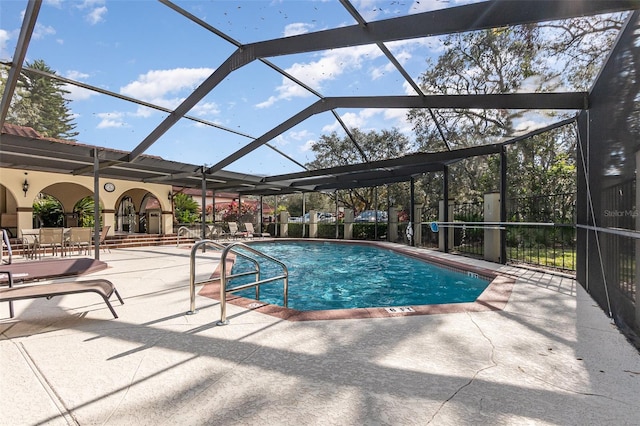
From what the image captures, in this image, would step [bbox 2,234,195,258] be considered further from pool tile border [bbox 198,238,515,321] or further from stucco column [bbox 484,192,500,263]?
stucco column [bbox 484,192,500,263]

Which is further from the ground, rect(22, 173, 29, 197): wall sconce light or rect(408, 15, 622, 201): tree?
rect(408, 15, 622, 201): tree

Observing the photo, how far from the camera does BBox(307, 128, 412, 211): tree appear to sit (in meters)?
19.5

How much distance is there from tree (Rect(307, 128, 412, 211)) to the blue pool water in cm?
913

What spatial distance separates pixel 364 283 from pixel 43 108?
115 ft

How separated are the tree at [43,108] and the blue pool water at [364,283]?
16801 millimetres

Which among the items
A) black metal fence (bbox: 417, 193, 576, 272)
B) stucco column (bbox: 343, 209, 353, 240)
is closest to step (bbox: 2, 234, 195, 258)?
stucco column (bbox: 343, 209, 353, 240)

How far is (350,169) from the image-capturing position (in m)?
12.7

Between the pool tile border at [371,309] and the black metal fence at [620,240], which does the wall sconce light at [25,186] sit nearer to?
the pool tile border at [371,309]

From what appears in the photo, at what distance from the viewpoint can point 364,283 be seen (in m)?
8.09

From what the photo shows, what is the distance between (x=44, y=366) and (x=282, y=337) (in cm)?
201

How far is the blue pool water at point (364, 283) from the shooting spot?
6.52m

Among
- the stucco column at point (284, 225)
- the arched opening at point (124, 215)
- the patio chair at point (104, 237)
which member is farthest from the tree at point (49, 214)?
the stucco column at point (284, 225)

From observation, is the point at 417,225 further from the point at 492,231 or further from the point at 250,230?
the point at 250,230

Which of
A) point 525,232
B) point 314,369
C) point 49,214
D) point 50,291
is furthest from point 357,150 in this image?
point 314,369
